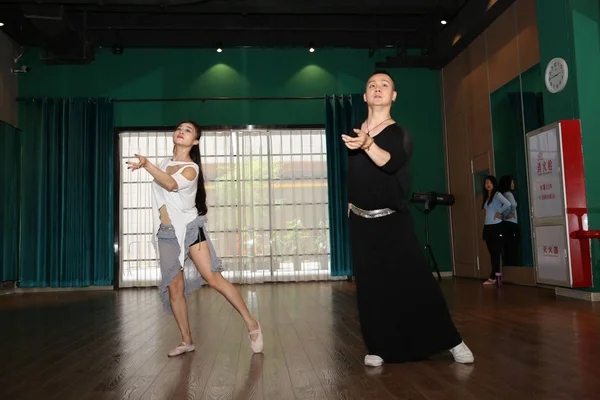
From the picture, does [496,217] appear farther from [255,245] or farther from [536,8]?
[255,245]

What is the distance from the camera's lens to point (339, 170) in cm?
855

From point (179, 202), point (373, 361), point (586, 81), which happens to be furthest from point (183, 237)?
point (586, 81)

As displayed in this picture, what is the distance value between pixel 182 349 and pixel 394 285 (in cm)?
127

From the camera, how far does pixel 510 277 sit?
6840mm

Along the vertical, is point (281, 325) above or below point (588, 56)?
below

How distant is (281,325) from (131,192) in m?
5.39

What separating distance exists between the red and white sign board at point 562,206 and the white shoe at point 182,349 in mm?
3501

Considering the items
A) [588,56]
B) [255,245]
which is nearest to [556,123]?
[588,56]

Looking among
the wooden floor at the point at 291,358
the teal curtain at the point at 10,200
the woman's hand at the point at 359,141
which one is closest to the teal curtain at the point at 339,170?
the wooden floor at the point at 291,358

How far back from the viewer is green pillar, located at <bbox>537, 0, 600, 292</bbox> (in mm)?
4855

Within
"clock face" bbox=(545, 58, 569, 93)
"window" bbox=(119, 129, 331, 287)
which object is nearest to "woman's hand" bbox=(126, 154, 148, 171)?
"clock face" bbox=(545, 58, 569, 93)

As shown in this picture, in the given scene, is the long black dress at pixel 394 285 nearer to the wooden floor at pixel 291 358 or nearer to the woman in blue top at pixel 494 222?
the wooden floor at pixel 291 358

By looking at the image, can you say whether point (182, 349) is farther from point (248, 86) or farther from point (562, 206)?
point (248, 86)

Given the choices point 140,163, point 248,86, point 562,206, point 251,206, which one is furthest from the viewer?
point 248,86
